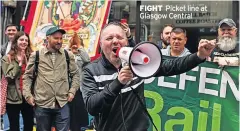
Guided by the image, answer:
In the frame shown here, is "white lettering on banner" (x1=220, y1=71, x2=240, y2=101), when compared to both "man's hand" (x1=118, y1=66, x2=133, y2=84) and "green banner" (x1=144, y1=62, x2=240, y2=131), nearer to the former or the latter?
"green banner" (x1=144, y1=62, x2=240, y2=131)

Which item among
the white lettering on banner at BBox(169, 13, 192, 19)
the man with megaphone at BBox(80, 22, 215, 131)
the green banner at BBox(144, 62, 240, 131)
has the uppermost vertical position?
the white lettering on banner at BBox(169, 13, 192, 19)

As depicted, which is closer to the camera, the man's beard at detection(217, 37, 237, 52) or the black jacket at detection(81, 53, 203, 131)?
the black jacket at detection(81, 53, 203, 131)

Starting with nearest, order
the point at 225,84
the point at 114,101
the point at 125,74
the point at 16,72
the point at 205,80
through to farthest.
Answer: the point at 125,74 < the point at 114,101 < the point at 225,84 < the point at 205,80 < the point at 16,72

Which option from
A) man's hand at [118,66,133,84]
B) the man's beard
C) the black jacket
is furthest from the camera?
the man's beard


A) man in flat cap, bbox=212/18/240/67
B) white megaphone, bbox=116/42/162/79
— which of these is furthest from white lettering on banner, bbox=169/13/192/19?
white megaphone, bbox=116/42/162/79

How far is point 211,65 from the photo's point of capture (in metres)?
4.25

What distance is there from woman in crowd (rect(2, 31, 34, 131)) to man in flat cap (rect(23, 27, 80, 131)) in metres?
0.63

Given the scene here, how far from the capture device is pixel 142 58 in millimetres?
2279

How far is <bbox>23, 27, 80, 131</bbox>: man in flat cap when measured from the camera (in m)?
4.82

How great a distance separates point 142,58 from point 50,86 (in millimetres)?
2765

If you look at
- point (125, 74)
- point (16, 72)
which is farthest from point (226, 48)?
point (16, 72)

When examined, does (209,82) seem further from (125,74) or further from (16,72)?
(16,72)

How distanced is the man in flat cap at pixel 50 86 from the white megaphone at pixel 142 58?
260 cm

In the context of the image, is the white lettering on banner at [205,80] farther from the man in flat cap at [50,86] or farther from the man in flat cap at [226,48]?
the man in flat cap at [50,86]
